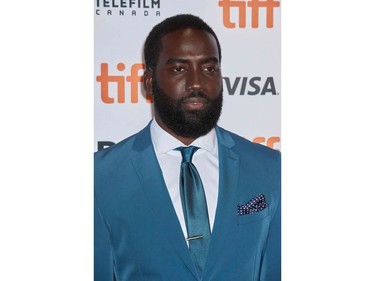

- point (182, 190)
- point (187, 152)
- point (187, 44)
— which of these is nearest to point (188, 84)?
point (187, 44)

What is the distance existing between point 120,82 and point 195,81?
314 mm

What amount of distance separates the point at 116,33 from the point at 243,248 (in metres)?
1.00

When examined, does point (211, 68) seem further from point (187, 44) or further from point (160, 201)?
point (160, 201)

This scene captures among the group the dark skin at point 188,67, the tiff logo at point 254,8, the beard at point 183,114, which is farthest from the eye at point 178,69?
the tiff logo at point 254,8

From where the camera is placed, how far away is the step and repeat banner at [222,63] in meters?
2.35

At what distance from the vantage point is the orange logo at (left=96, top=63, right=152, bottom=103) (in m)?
2.36

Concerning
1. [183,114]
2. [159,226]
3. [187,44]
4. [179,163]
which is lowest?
[159,226]

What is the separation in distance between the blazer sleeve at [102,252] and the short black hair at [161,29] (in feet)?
2.12

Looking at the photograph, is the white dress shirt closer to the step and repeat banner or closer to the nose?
the step and repeat banner

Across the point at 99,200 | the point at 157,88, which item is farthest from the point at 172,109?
the point at 99,200

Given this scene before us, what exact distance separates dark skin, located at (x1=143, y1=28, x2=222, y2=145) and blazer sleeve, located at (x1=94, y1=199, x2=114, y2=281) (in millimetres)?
462

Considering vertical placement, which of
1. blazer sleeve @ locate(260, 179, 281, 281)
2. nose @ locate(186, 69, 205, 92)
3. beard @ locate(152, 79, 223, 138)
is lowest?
blazer sleeve @ locate(260, 179, 281, 281)

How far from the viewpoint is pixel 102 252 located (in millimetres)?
2295

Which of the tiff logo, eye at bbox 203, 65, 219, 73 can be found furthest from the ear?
the tiff logo
